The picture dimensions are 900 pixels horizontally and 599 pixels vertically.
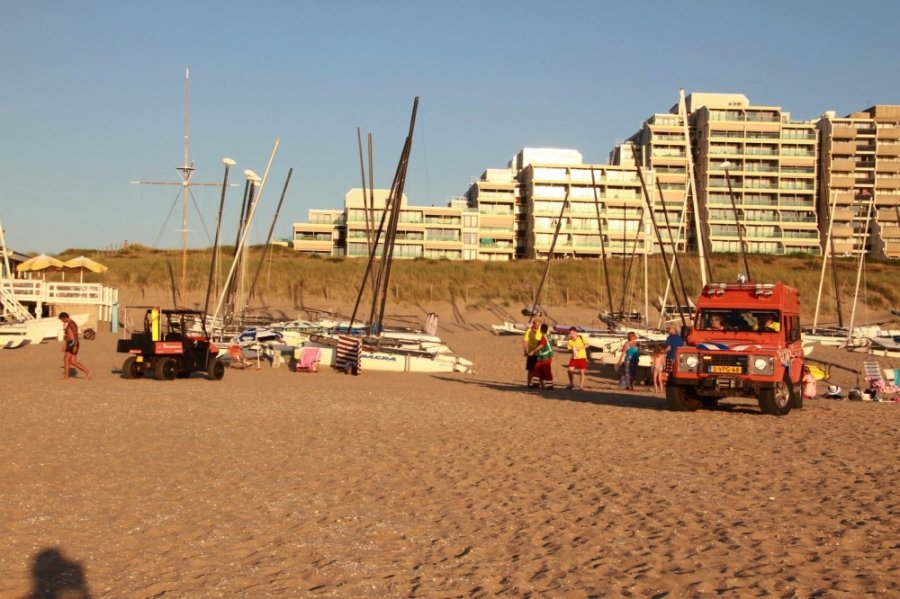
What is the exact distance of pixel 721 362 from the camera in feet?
60.7

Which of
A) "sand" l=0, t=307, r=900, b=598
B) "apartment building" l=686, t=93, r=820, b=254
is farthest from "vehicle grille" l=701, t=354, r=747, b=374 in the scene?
"apartment building" l=686, t=93, r=820, b=254

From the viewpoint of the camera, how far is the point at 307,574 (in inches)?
282

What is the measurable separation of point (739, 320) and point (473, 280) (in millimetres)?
50912

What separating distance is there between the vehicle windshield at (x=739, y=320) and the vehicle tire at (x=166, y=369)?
13.7 m

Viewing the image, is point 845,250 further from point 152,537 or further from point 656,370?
point 152,537

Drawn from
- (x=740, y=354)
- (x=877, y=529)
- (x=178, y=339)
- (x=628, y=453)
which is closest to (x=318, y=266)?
(x=178, y=339)

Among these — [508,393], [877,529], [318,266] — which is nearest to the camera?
[877,529]

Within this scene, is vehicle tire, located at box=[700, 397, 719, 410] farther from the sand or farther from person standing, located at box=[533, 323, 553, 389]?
person standing, located at box=[533, 323, 553, 389]

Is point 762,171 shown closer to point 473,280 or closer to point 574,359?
point 473,280

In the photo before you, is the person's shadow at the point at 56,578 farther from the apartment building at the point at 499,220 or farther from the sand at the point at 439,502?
the apartment building at the point at 499,220

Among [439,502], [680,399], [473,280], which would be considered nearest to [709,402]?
[680,399]

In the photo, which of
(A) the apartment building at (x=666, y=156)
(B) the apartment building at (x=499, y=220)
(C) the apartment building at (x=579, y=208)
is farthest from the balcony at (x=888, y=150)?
(B) the apartment building at (x=499, y=220)

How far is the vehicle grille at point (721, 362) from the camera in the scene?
1838 cm

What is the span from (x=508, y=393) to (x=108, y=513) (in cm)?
1544
